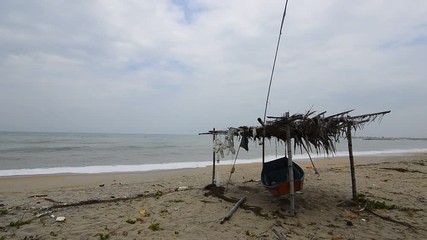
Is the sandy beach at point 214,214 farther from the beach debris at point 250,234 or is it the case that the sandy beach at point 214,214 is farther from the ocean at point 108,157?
the ocean at point 108,157

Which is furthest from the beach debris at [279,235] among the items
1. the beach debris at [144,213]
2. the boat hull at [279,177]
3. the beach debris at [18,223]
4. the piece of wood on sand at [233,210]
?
the beach debris at [18,223]

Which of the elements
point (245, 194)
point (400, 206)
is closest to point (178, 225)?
point (245, 194)

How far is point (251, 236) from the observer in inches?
195

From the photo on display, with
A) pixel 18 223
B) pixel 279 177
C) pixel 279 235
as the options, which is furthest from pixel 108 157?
pixel 279 235

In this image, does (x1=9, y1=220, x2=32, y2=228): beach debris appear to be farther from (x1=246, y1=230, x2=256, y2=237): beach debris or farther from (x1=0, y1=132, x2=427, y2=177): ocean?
(x1=0, y1=132, x2=427, y2=177): ocean

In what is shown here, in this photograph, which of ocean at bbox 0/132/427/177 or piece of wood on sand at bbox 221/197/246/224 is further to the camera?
ocean at bbox 0/132/427/177

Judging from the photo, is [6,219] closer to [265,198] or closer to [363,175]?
[265,198]

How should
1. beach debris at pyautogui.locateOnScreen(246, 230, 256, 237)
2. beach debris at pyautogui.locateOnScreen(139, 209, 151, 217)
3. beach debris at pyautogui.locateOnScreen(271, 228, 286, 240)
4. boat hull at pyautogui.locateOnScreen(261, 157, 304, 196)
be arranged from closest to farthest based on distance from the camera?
1. beach debris at pyautogui.locateOnScreen(271, 228, 286, 240)
2. beach debris at pyautogui.locateOnScreen(246, 230, 256, 237)
3. beach debris at pyautogui.locateOnScreen(139, 209, 151, 217)
4. boat hull at pyautogui.locateOnScreen(261, 157, 304, 196)

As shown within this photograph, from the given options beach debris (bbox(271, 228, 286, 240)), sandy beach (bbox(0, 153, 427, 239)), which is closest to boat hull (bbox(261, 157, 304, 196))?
sandy beach (bbox(0, 153, 427, 239))

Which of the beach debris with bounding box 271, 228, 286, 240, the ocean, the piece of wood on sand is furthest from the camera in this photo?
the ocean

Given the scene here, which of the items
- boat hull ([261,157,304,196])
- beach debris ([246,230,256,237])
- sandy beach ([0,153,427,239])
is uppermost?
boat hull ([261,157,304,196])

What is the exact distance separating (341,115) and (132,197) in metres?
5.35

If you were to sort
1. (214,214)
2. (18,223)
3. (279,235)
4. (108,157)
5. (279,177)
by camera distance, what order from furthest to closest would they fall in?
(108,157), (279,177), (214,214), (18,223), (279,235)

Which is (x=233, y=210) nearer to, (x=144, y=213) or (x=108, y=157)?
(x=144, y=213)
